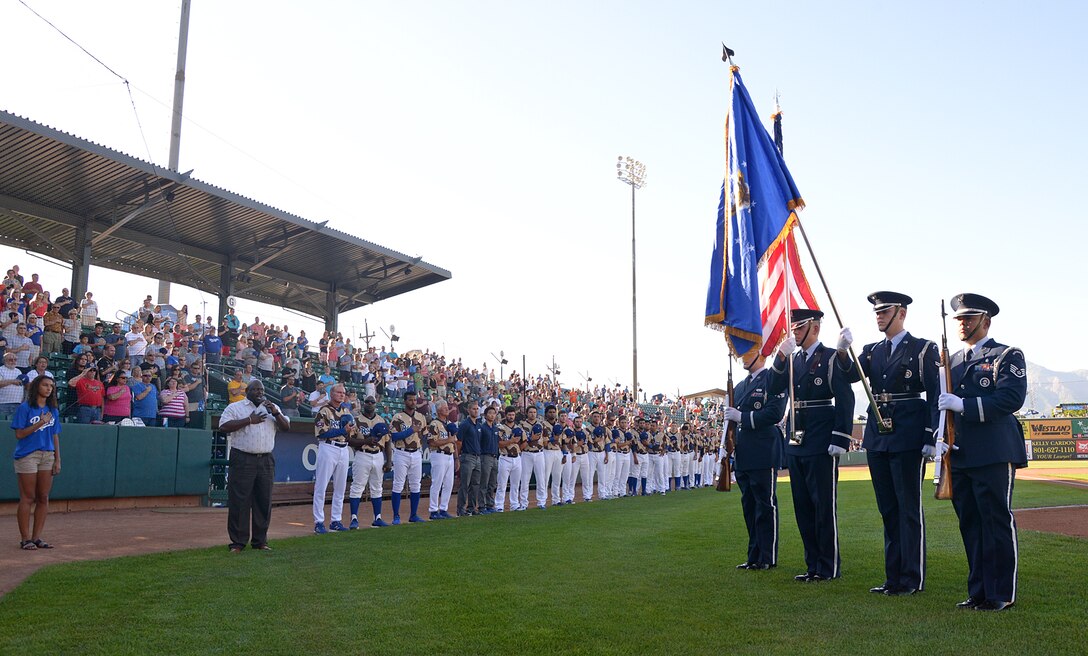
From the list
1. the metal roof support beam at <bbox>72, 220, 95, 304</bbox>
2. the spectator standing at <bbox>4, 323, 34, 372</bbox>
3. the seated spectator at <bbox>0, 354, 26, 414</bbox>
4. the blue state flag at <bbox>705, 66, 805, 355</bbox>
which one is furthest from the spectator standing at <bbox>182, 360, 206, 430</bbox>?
the blue state flag at <bbox>705, 66, 805, 355</bbox>

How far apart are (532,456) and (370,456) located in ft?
19.1

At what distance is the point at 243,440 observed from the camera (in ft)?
34.0

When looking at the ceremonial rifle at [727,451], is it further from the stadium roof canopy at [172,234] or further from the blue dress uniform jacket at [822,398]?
the stadium roof canopy at [172,234]

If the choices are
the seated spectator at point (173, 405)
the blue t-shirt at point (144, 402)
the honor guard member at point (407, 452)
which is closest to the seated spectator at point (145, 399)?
the blue t-shirt at point (144, 402)

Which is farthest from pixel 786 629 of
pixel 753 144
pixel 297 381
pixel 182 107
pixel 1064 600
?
pixel 182 107

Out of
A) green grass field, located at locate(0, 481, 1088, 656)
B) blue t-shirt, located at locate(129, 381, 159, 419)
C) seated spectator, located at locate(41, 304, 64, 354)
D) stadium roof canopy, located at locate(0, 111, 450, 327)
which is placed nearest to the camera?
green grass field, located at locate(0, 481, 1088, 656)

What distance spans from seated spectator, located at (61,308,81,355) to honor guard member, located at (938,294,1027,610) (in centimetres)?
1703

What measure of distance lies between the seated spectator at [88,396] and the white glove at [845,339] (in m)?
13.8

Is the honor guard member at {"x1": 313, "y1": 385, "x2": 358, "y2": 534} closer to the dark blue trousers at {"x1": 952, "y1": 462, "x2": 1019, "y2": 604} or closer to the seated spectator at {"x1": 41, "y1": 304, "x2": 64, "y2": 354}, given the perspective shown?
the seated spectator at {"x1": 41, "y1": 304, "x2": 64, "y2": 354}

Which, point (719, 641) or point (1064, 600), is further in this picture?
point (1064, 600)

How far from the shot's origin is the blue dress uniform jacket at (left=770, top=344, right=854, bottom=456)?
7465 mm

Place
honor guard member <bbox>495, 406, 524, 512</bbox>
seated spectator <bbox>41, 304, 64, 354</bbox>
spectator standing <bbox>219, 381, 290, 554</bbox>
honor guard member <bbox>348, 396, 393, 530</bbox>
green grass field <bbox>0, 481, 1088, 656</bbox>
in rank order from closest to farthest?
green grass field <bbox>0, 481, 1088, 656</bbox> < spectator standing <bbox>219, 381, 290, 554</bbox> < honor guard member <bbox>348, 396, 393, 530</bbox> < seated spectator <bbox>41, 304, 64, 354</bbox> < honor guard member <bbox>495, 406, 524, 512</bbox>

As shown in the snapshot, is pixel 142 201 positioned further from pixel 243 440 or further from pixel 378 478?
pixel 243 440

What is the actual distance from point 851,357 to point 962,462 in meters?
1.32
